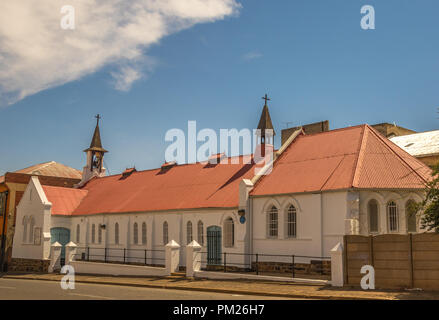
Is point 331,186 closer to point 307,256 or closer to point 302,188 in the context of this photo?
point 302,188

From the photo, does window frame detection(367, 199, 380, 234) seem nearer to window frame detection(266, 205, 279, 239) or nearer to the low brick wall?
window frame detection(266, 205, 279, 239)

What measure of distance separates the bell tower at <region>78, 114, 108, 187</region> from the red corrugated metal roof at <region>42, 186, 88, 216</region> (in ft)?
16.4

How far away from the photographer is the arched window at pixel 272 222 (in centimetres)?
2828

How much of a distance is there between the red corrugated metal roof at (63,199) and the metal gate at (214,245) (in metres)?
16.5

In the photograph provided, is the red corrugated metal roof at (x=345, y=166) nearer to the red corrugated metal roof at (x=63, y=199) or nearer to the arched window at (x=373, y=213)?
the arched window at (x=373, y=213)

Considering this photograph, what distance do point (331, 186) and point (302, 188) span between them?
190 cm

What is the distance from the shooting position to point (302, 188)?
88.6 ft

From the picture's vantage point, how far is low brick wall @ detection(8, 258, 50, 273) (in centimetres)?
3891

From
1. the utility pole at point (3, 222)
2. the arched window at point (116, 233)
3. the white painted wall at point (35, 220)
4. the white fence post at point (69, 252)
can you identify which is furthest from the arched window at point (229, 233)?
the utility pole at point (3, 222)

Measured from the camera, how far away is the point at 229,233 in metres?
30.6

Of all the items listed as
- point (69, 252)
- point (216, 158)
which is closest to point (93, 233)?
point (69, 252)

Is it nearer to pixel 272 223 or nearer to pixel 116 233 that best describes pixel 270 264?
pixel 272 223

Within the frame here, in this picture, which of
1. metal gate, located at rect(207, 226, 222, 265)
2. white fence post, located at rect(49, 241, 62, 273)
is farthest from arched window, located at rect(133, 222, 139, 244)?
metal gate, located at rect(207, 226, 222, 265)
